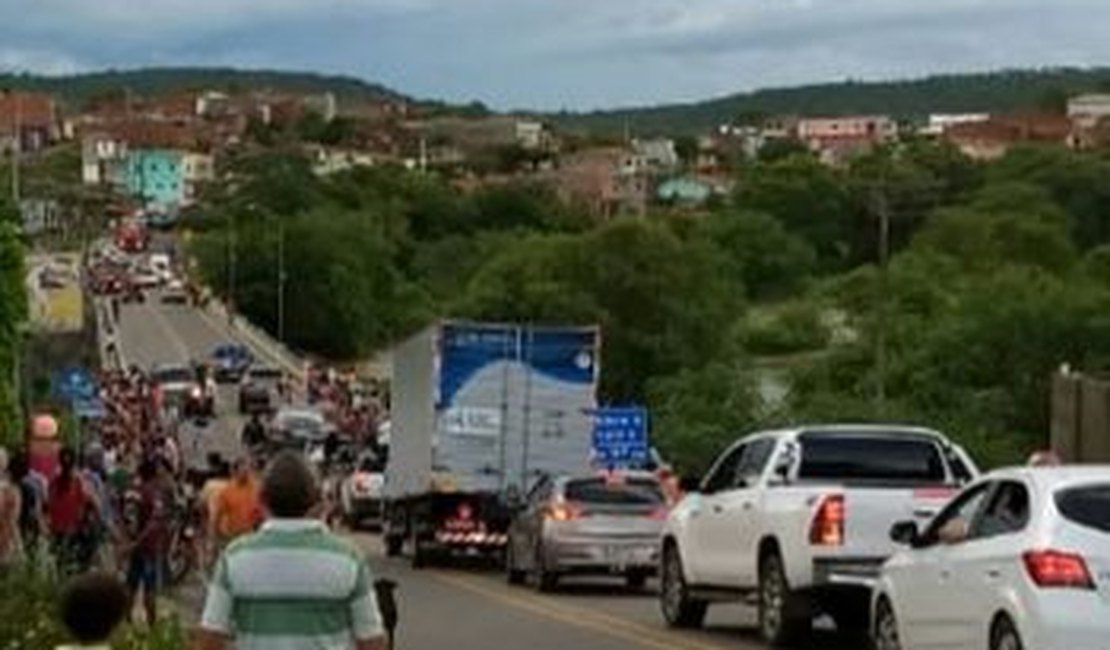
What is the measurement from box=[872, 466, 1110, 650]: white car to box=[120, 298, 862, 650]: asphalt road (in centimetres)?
536

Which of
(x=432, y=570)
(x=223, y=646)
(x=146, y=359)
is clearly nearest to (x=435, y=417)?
(x=432, y=570)

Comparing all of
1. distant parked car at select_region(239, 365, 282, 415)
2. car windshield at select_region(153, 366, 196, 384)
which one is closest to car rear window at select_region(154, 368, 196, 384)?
car windshield at select_region(153, 366, 196, 384)

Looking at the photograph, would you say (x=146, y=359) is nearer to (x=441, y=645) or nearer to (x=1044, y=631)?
(x=441, y=645)

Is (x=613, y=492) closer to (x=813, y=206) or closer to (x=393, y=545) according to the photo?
(x=393, y=545)

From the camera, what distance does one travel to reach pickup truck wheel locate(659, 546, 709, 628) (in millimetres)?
26016

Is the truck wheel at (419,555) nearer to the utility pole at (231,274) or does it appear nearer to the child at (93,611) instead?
the child at (93,611)

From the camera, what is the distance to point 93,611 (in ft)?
32.6

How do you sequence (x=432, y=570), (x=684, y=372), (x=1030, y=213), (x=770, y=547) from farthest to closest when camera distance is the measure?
(x=1030, y=213), (x=684, y=372), (x=432, y=570), (x=770, y=547)

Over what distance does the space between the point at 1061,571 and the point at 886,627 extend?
3.09 m

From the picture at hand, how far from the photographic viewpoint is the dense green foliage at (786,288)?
346 ft

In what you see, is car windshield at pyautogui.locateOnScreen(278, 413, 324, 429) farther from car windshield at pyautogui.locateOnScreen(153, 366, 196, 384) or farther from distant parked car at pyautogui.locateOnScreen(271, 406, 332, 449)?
car windshield at pyautogui.locateOnScreen(153, 366, 196, 384)

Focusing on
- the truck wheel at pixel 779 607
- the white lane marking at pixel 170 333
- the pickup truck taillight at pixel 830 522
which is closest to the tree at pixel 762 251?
the white lane marking at pixel 170 333

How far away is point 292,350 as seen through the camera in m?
168

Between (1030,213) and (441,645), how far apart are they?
13615cm
